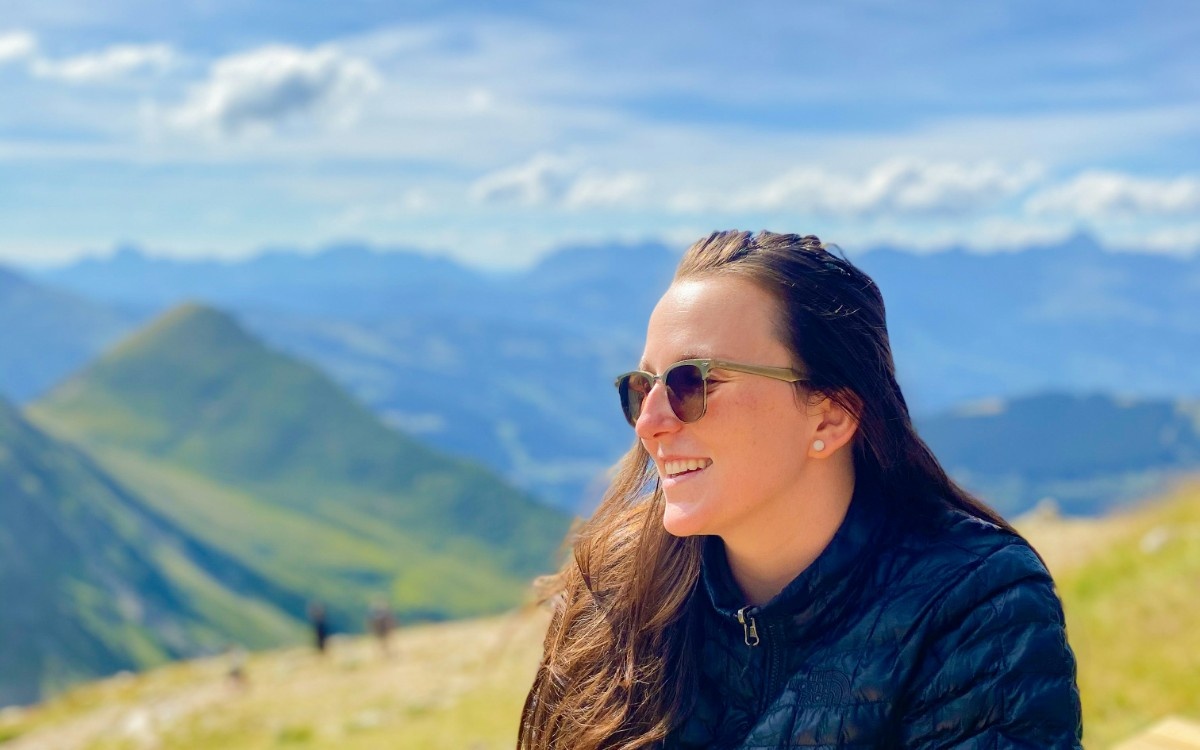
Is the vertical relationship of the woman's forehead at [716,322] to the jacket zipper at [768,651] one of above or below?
above

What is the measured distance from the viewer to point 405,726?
58.7 feet

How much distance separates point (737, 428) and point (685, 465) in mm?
234

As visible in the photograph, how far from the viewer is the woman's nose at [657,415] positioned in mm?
3555

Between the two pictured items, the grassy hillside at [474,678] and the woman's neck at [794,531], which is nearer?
the woman's neck at [794,531]

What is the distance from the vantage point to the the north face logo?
3.15m

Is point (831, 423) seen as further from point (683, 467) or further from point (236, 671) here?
point (236, 671)

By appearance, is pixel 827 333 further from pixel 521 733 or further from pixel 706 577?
pixel 521 733

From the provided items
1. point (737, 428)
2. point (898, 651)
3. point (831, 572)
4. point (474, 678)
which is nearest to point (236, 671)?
point (474, 678)

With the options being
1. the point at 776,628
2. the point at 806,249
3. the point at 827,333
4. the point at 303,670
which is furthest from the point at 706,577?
the point at 303,670

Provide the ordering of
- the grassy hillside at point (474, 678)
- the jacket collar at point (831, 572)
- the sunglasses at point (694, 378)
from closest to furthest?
the jacket collar at point (831, 572) → the sunglasses at point (694, 378) → the grassy hillside at point (474, 678)

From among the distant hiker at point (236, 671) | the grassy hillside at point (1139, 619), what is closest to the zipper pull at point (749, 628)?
the grassy hillside at point (1139, 619)

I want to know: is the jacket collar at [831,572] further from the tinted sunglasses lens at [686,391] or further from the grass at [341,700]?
the grass at [341,700]

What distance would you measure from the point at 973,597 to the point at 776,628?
0.62 metres

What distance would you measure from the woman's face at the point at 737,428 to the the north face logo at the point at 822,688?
508 millimetres
